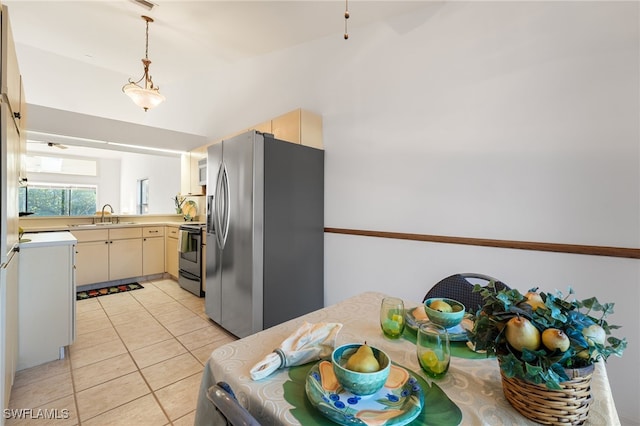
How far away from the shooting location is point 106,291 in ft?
12.7

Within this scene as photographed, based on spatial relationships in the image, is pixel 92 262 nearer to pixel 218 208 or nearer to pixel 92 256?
pixel 92 256

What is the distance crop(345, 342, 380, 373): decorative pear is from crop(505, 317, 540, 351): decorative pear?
328 millimetres

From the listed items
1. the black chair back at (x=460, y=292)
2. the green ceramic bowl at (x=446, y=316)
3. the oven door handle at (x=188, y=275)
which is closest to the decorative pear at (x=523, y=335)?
the green ceramic bowl at (x=446, y=316)

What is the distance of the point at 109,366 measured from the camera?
6.94 ft

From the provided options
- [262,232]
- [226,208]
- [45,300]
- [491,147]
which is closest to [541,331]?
[491,147]

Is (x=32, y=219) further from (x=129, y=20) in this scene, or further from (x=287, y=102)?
(x=287, y=102)

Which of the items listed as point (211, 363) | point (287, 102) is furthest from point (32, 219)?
point (211, 363)

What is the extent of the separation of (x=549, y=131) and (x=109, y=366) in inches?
138

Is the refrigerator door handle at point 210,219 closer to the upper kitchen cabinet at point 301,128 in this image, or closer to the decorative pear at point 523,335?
the upper kitchen cabinet at point 301,128

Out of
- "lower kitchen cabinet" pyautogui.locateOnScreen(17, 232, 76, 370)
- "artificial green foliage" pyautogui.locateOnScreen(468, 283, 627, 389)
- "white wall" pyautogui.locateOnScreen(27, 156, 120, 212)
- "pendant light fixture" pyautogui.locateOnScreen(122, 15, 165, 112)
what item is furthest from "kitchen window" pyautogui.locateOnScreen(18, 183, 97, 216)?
"artificial green foliage" pyautogui.locateOnScreen(468, 283, 627, 389)

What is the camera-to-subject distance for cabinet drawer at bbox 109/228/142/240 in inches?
158

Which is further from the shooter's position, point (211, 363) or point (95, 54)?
point (95, 54)

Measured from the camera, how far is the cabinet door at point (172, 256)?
4300 millimetres

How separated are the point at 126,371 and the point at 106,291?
2.39 meters
